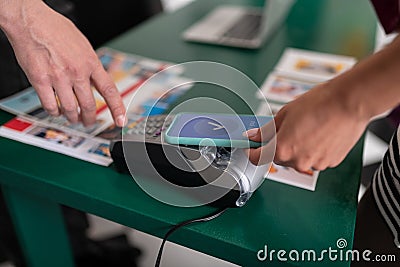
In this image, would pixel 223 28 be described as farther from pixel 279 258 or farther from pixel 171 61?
pixel 279 258

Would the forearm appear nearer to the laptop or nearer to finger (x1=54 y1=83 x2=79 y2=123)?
finger (x1=54 y1=83 x2=79 y2=123)

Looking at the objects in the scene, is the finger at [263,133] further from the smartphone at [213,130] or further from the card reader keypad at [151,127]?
the card reader keypad at [151,127]

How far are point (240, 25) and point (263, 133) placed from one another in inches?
27.4

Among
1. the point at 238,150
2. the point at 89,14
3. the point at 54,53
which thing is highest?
the point at 54,53

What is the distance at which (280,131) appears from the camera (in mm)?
500

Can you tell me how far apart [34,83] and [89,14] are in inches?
33.7

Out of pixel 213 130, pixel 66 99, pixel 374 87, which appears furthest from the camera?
pixel 66 99

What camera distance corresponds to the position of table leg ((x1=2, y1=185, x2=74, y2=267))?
0.75 meters

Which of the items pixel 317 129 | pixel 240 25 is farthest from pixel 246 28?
pixel 317 129

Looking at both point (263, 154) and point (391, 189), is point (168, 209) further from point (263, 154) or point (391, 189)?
point (391, 189)

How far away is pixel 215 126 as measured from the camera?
576 mm

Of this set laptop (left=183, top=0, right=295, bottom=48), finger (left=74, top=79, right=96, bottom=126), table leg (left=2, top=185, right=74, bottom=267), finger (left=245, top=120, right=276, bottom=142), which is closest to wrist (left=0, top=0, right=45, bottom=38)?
finger (left=74, top=79, right=96, bottom=126)

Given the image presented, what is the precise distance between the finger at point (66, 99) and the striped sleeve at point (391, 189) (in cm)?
46

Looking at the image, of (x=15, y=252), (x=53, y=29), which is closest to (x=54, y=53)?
(x=53, y=29)
